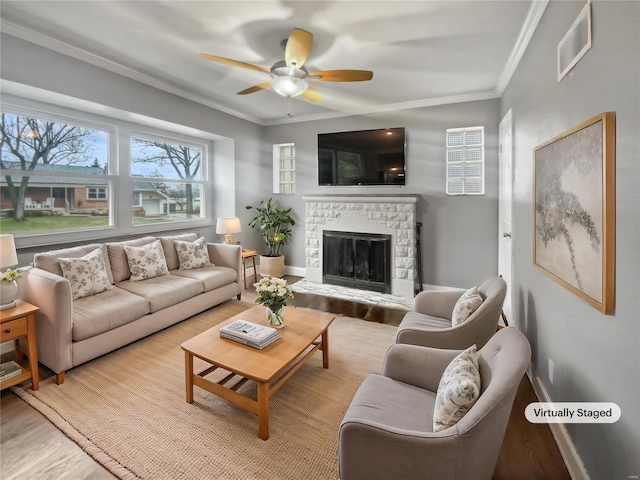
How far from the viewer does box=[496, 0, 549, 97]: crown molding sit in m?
2.24

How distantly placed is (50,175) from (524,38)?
4.65 m

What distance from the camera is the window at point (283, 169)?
5.73 m

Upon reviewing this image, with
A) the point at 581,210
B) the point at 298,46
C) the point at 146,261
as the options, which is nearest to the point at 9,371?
the point at 146,261

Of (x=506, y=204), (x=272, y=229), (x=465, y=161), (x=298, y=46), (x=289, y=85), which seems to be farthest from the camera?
(x=272, y=229)

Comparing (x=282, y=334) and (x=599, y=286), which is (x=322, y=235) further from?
(x=599, y=286)

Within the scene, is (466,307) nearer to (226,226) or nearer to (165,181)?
(226,226)

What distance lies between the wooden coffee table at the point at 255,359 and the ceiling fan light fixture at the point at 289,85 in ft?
6.58

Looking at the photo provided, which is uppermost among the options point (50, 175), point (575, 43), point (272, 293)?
point (575, 43)

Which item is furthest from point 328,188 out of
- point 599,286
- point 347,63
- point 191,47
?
point 599,286

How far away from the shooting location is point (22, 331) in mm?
2291

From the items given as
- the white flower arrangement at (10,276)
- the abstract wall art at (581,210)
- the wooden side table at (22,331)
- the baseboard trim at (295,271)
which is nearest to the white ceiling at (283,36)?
the abstract wall art at (581,210)

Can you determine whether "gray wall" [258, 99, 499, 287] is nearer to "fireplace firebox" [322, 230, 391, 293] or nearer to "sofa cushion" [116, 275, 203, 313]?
"fireplace firebox" [322, 230, 391, 293]

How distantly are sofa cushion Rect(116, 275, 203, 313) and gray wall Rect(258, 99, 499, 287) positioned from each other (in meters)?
2.82

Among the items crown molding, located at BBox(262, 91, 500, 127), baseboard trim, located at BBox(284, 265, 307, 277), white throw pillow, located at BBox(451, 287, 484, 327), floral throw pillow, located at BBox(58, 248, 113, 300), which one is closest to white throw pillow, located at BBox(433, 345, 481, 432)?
white throw pillow, located at BBox(451, 287, 484, 327)
